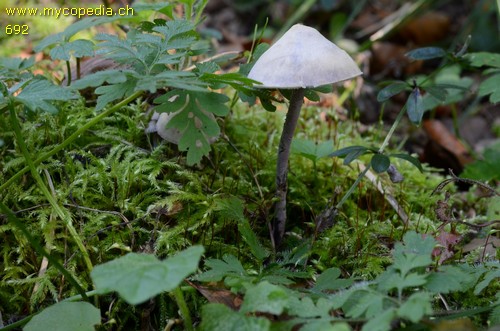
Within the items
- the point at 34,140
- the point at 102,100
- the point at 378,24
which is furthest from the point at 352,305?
the point at 378,24

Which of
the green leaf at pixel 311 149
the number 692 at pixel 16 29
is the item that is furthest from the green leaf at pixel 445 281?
the number 692 at pixel 16 29

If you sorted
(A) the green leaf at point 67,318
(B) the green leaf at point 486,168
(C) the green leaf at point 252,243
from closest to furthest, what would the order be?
(A) the green leaf at point 67,318 < (C) the green leaf at point 252,243 < (B) the green leaf at point 486,168

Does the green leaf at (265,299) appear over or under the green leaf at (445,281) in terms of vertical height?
under

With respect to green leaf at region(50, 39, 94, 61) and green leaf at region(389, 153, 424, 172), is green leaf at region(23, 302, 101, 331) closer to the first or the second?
green leaf at region(50, 39, 94, 61)

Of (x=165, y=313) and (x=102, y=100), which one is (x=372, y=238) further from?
(x=102, y=100)

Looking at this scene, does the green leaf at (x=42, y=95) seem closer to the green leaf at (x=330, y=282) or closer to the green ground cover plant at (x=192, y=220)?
the green ground cover plant at (x=192, y=220)

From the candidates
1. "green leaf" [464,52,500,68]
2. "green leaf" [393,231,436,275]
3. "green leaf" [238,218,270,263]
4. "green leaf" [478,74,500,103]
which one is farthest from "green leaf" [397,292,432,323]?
"green leaf" [464,52,500,68]

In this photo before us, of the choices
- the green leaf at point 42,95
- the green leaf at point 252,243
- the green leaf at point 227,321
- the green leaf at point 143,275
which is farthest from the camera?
the green leaf at point 252,243
